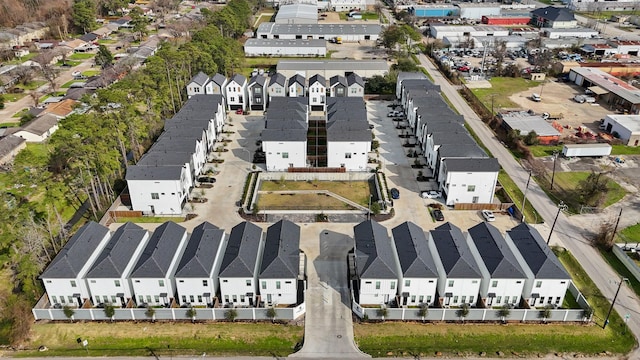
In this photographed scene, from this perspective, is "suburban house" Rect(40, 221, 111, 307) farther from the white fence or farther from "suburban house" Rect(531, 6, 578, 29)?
"suburban house" Rect(531, 6, 578, 29)

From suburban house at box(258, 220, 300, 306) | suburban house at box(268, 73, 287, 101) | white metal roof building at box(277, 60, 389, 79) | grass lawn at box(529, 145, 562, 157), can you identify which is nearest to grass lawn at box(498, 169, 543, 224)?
grass lawn at box(529, 145, 562, 157)

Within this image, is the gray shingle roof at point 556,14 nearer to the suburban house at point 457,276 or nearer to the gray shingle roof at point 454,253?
the gray shingle roof at point 454,253

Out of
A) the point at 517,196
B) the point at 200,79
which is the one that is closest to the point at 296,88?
the point at 200,79

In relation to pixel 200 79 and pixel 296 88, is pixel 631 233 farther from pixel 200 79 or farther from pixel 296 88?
pixel 200 79

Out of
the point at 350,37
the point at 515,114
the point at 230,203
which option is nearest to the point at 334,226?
the point at 230,203

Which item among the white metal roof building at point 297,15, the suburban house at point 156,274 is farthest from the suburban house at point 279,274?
the white metal roof building at point 297,15

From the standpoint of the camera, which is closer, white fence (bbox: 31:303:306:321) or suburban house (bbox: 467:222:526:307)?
white fence (bbox: 31:303:306:321)
